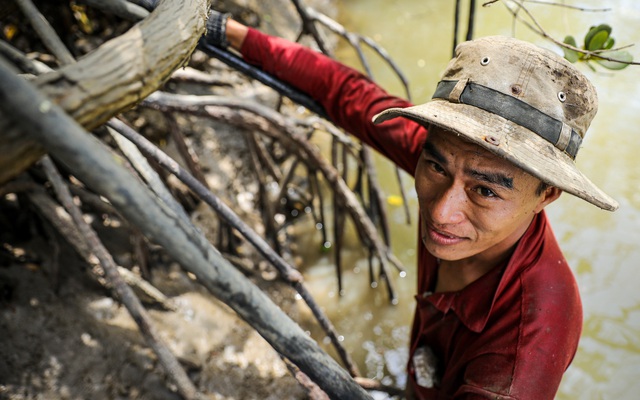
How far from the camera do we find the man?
1311 millimetres

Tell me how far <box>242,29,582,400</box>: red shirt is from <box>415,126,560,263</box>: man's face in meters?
0.14

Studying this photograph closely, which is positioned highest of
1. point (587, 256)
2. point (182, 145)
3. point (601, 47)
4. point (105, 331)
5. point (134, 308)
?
point (601, 47)

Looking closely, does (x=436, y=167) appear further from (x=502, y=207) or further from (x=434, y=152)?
(x=502, y=207)

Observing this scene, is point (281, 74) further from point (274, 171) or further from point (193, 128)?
point (193, 128)

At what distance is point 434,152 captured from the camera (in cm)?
147

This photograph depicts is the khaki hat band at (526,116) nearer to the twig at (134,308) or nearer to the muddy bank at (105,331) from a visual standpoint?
the twig at (134,308)

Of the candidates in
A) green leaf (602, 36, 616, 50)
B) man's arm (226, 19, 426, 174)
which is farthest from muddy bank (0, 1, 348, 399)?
green leaf (602, 36, 616, 50)

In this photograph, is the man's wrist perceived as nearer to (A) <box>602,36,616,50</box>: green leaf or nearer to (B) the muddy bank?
(B) the muddy bank

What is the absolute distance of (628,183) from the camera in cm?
449

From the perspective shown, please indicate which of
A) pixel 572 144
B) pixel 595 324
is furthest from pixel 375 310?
pixel 572 144

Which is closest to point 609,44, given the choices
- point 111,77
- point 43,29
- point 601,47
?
point 601,47

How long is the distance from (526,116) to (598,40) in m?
0.70

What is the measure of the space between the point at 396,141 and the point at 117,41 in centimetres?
135

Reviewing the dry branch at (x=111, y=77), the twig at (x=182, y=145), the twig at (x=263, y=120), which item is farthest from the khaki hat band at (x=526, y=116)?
the twig at (x=182, y=145)
